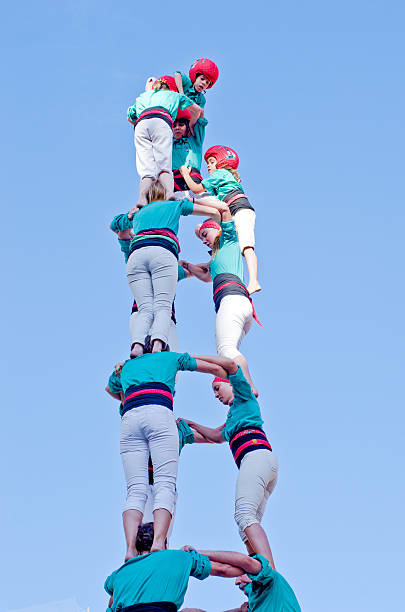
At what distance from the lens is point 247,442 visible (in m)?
9.15

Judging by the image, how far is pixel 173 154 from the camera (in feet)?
43.5

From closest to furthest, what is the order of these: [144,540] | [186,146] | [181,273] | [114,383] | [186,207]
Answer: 1. [144,540]
2. [114,383]
3. [186,207]
4. [181,273]
5. [186,146]

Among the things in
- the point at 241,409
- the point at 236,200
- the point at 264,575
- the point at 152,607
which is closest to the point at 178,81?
the point at 236,200

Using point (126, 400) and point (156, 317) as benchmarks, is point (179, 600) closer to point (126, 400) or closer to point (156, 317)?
point (126, 400)

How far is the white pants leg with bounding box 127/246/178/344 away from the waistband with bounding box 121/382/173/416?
0.87 meters

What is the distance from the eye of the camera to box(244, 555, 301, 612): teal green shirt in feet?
24.4

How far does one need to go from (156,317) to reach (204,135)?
4.92m

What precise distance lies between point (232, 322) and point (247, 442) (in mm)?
2188

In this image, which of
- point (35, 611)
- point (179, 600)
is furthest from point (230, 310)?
point (35, 611)

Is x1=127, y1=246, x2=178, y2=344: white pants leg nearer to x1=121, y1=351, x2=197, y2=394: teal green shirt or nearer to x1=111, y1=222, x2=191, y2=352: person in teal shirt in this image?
x1=111, y1=222, x2=191, y2=352: person in teal shirt

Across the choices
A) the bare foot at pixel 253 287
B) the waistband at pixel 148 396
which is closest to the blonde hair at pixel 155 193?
the bare foot at pixel 253 287

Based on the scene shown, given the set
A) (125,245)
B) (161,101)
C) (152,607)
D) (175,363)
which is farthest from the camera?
(161,101)

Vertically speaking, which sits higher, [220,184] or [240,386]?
[220,184]

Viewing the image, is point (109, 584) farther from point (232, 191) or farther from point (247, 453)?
point (232, 191)
